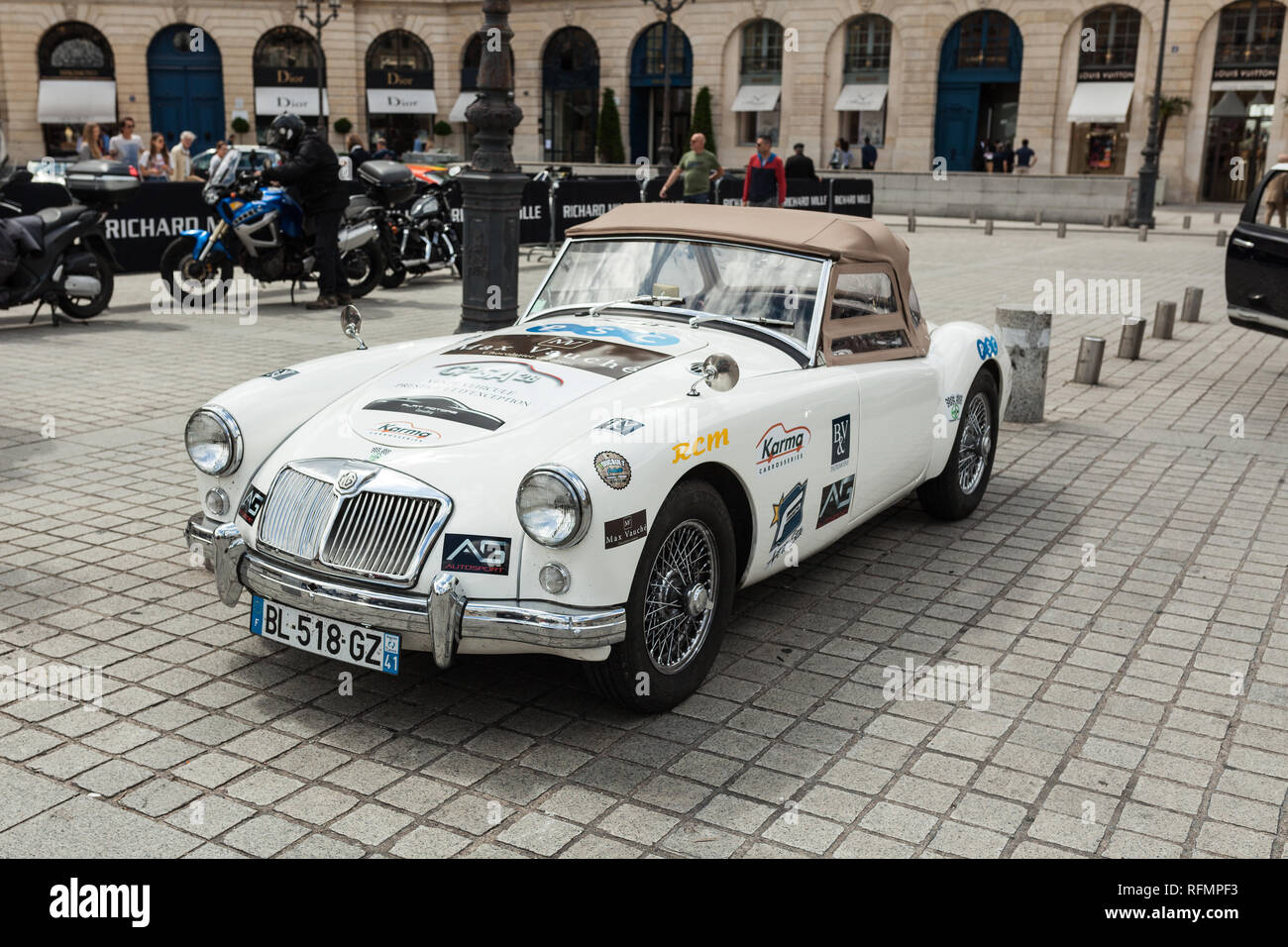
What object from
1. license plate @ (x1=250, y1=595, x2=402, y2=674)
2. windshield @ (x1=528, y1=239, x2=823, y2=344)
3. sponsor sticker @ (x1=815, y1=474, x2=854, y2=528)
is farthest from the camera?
windshield @ (x1=528, y1=239, x2=823, y2=344)

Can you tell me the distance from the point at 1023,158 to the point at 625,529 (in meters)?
41.1

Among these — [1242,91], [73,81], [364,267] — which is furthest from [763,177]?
[73,81]

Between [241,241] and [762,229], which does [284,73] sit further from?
[762,229]

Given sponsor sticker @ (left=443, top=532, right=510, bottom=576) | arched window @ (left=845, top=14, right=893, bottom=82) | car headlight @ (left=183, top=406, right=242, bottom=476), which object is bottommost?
sponsor sticker @ (left=443, top=532, right=510, bottom=576)

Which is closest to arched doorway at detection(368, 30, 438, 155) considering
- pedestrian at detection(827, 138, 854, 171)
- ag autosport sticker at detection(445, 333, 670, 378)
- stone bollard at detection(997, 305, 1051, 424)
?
pedestrian at detection(827, 138, 854, 171)

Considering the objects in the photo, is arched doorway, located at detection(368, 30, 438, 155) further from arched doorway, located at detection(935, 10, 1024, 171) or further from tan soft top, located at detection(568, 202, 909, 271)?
tan soft top, located at detection(568, 202, 909, 271)

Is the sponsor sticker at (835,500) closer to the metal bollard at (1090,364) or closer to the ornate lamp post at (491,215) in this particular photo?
the ornate lamp post at (491,215)

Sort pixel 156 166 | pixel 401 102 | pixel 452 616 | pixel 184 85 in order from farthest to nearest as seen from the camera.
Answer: pixel 401 102 → pixel 184 85 → pixel 156 166 → pixel 452 616

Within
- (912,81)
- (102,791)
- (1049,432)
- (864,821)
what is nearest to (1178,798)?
(864,821)

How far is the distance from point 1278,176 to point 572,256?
27.1ft

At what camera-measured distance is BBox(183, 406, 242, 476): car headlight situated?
15.4 feet

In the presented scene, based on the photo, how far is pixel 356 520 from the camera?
4.17 metres
